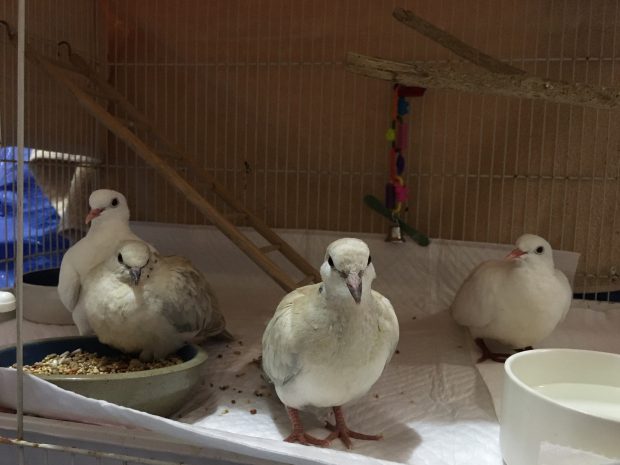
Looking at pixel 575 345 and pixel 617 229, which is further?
pixel 617 229

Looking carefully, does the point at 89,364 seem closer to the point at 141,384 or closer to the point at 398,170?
the point at 141,384

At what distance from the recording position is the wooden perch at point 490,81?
5.04 feet

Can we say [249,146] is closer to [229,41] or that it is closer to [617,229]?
[229,41]

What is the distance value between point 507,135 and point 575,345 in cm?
86

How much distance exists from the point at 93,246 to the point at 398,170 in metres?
1.20

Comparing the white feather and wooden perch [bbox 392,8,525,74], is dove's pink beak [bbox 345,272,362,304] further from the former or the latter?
wooden perch [bbox 392,8,525,74]

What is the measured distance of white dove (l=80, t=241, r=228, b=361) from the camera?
1.55m

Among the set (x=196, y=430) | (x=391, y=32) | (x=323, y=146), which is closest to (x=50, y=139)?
(x=323, y=146)

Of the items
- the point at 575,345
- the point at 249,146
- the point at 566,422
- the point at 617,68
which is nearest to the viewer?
the point at 566,422

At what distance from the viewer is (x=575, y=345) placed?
2062 mm

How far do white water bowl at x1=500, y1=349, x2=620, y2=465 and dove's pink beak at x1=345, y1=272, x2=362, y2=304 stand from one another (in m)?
0.32

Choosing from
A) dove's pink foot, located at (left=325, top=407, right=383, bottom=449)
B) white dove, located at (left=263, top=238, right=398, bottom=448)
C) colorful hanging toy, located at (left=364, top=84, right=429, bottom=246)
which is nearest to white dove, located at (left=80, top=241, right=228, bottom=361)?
white dove, located at (left=263, top=238, right=398, bottom=448)

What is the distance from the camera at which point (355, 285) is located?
114 centimetres

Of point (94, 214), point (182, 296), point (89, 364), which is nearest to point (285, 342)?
point (182, 296)
